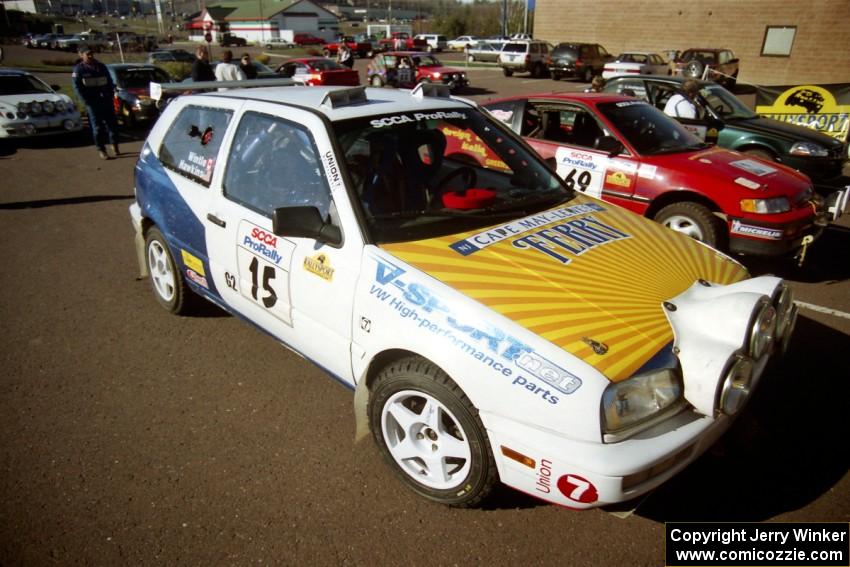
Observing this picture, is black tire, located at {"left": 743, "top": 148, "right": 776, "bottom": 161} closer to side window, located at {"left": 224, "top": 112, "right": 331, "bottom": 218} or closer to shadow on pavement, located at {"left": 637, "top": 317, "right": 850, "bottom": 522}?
shadow on pavement, located at {"left": 637, "top": 317, "right": 850, "bottom": 522}

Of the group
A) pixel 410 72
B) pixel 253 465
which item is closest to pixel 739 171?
pixel 253 465

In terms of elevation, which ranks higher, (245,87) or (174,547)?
(245,87)

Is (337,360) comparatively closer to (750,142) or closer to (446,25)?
(750,142)

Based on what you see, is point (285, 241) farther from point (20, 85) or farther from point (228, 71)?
point (20, 85)

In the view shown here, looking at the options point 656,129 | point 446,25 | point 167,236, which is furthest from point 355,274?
point 446,25

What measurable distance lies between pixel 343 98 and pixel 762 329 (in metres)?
2.43

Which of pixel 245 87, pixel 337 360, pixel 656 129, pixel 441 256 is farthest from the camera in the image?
pixel 656 129

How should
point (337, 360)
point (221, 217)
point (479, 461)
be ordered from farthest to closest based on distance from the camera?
point (221, 217) → point (337, 360) → point (479, 461)

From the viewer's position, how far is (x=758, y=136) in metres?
7.88

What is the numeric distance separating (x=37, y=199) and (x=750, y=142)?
10.4 meters

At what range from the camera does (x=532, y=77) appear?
2959 cm

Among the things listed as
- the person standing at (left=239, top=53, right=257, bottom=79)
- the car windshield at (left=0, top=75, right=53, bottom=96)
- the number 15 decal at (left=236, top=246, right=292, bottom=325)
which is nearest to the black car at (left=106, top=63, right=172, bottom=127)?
the car windshield at (left=0, top=75, right=53, bottom=96)

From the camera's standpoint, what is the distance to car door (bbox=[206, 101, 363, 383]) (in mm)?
2674

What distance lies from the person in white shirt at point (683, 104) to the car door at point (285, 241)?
6585 millimetres
